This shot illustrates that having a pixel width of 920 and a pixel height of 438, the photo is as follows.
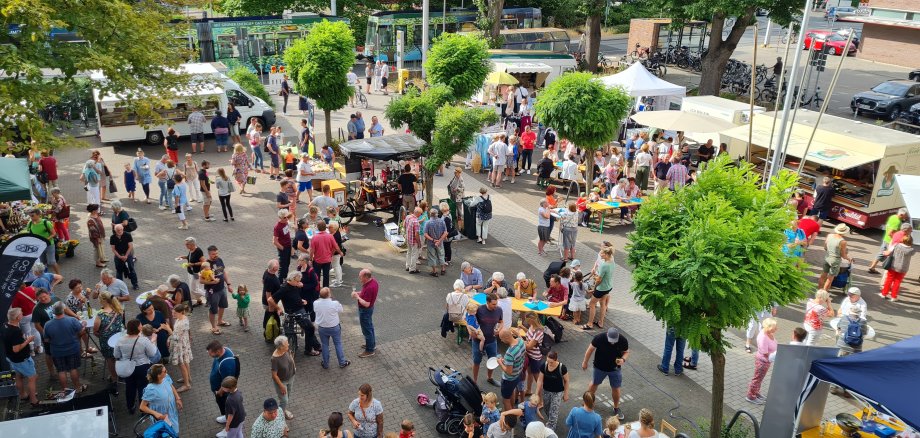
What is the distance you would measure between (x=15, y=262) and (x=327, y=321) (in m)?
4.14

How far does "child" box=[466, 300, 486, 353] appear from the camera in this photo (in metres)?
10.2

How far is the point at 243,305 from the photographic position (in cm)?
1135

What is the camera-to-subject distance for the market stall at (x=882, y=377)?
7.06 metres

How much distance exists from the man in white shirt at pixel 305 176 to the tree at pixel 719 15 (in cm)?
1560

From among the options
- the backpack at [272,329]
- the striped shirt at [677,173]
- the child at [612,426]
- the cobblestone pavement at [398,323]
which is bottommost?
the cobblestone pavement at [398,323]

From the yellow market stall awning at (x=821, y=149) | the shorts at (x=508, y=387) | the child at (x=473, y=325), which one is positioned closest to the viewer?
the shorts at (x=508, y=387)

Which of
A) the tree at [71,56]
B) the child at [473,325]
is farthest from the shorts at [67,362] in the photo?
the child at [473,325]

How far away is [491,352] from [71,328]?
5715 mm

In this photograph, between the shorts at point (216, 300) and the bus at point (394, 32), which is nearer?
the shorts at point (216, 300)

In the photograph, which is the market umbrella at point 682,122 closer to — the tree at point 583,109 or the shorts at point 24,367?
the tree at point 583,109

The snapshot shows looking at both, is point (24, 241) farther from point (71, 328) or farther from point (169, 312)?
point (169, 312)

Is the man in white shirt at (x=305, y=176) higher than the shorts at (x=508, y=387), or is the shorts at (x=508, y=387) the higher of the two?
the man in white shirt at (x=305, y=176)

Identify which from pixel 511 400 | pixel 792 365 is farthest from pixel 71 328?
pixel 792 365

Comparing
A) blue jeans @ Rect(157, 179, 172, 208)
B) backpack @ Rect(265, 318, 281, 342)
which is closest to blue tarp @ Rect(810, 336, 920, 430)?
backpack @ Rect(265, 318, 281, 342)
